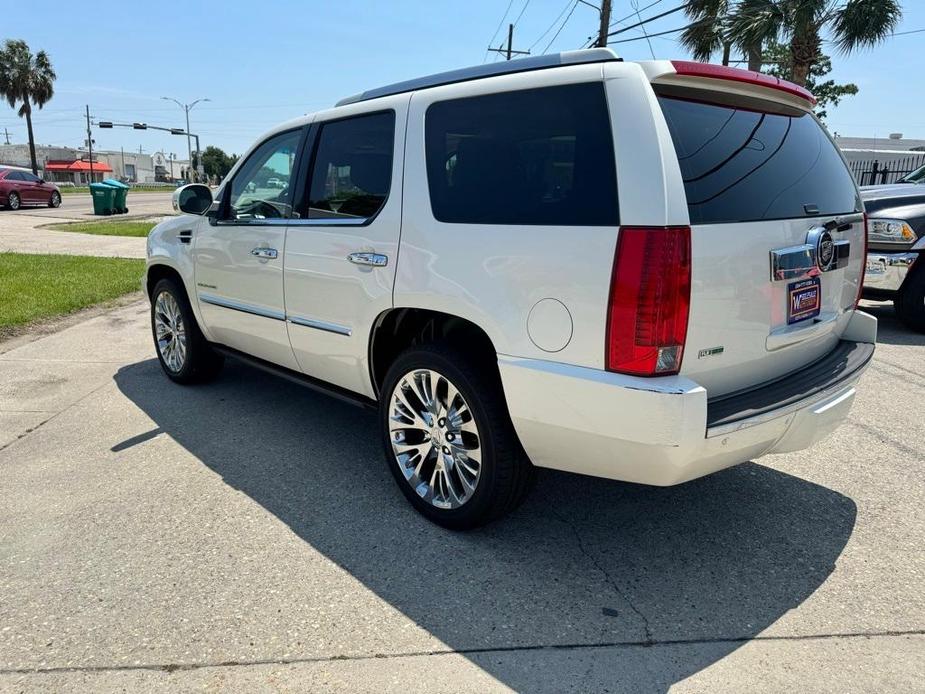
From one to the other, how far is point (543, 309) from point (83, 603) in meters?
2.09

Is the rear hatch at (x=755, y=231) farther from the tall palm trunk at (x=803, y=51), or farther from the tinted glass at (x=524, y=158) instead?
the tall palm trunk at (x=803, y=51)

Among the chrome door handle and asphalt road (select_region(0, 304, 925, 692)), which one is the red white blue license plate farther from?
the chrome door handle

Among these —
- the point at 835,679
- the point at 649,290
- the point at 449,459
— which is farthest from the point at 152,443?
the point at 835,679

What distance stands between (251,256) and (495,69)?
1992 millimetres

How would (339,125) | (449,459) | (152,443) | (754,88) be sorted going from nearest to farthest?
(754,88) → (449,459) → (339,125) → (152,443)

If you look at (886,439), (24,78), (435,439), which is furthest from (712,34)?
(24,78)

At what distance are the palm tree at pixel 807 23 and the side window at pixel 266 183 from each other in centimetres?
1553

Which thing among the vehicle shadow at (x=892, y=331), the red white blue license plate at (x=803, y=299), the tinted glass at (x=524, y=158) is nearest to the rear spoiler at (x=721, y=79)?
the tinted glass at (x=524, y=158)

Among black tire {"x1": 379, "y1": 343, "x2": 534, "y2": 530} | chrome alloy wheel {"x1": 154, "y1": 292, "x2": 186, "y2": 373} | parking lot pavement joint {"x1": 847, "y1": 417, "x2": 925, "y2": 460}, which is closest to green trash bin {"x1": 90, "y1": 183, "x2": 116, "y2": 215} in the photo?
chrome alloy wheel {"x1": 154, "y1": 292, "x2": 186, "y2": 373}

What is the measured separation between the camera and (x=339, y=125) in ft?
12.4

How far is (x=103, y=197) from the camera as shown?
24938 mm

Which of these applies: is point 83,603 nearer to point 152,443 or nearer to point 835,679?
point 152,443

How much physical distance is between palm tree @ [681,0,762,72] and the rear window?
1560 centimetres

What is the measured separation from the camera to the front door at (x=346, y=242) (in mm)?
3299
